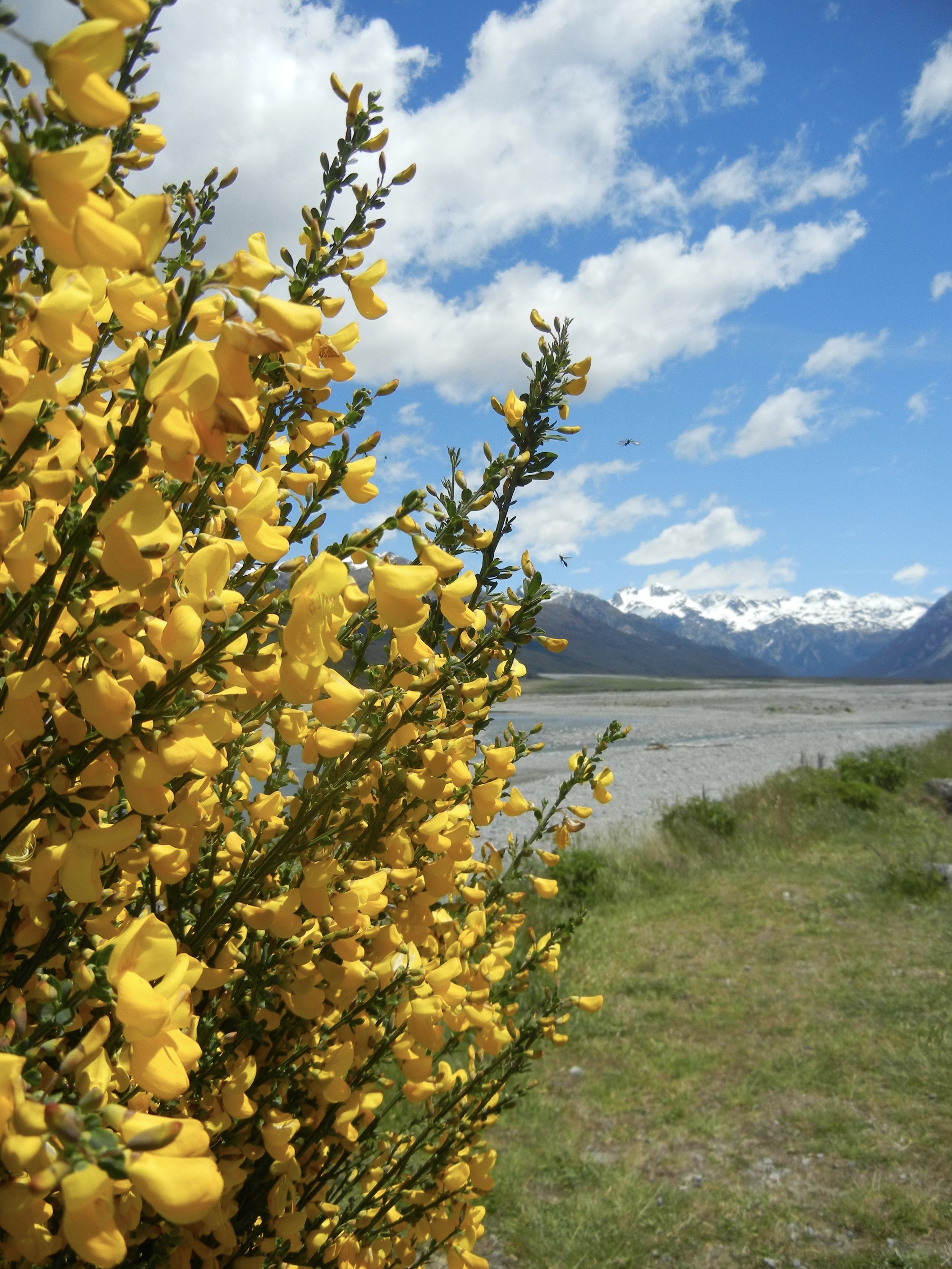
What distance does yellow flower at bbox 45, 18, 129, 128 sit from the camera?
526mm

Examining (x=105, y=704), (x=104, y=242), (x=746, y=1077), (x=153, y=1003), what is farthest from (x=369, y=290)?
(x=746, y=1077)

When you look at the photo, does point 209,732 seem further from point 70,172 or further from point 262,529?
point 70,172

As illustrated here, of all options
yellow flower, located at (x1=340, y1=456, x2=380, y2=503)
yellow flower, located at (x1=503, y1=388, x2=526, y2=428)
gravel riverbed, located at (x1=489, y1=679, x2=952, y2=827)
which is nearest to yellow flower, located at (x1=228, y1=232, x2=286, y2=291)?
yellow flower, located at (x1=340, y1=456, x2=380, y2=503)

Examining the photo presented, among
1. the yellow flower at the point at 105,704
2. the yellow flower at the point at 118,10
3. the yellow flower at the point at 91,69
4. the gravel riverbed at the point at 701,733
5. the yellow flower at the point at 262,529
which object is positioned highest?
the yellow flower at the point at 118,10

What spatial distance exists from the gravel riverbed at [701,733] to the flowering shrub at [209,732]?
3.52 m

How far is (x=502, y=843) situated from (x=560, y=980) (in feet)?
15.7

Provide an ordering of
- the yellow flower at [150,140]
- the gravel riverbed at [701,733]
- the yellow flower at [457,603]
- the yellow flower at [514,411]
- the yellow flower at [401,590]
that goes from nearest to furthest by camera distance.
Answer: the yellow flower at [401,590]
the yellow flower at [457,603]
the yellow flower at [150,140]
the yellow flower at [514,411]
the gravel riverbed at [701,733]

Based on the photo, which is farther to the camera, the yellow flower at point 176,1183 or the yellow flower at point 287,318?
the yellow flower at point 287,318

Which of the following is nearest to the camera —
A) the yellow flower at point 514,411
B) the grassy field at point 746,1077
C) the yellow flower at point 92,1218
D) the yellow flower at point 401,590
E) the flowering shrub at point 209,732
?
the yellow flower at point 92,1218

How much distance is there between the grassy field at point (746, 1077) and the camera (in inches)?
129

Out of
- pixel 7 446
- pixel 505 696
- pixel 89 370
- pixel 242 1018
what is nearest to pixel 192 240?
pixel 89 370

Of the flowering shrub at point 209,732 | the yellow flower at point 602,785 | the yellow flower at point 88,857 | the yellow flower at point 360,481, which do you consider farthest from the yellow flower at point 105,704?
the yellow flower at point 602,785

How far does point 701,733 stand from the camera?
38625 mm

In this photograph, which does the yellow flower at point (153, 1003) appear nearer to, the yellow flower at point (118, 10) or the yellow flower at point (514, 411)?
the yellow flower at point (118, 10)
